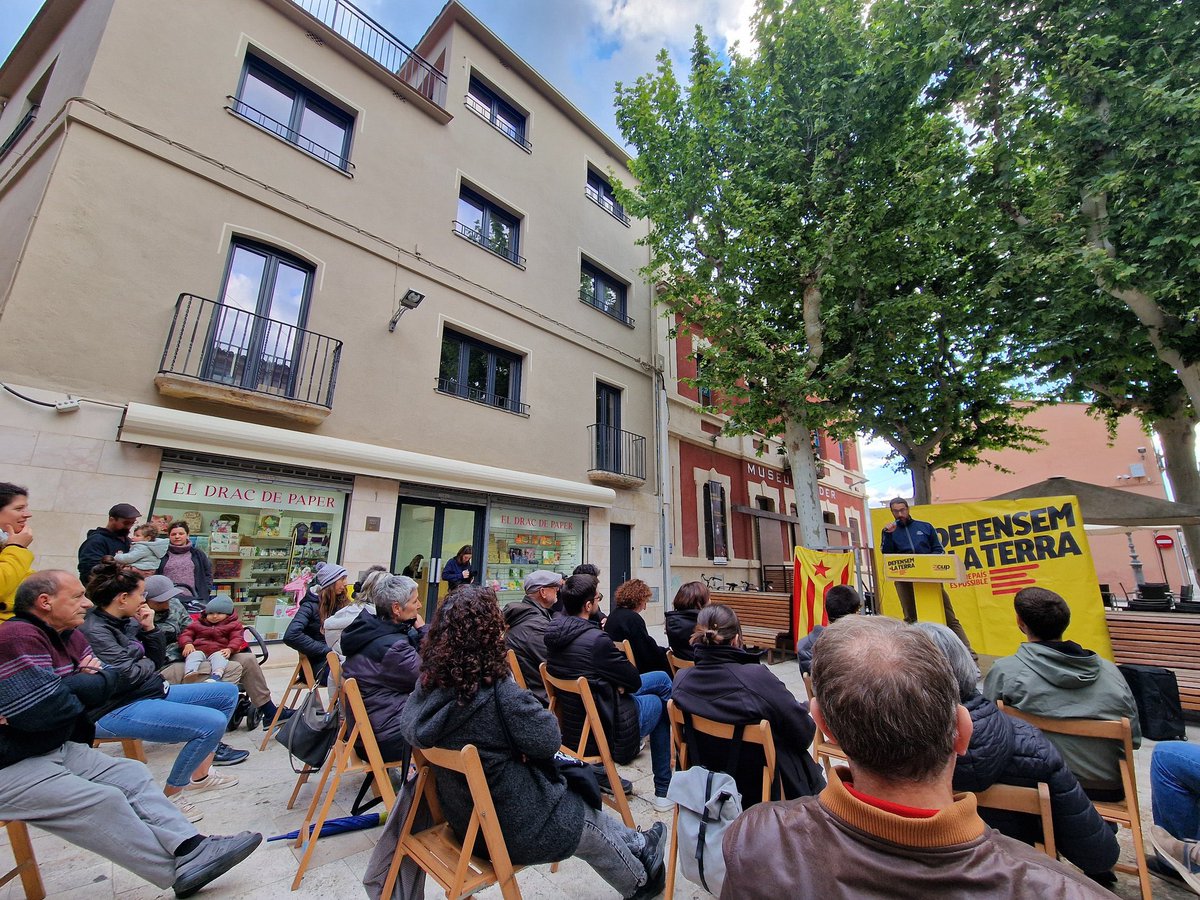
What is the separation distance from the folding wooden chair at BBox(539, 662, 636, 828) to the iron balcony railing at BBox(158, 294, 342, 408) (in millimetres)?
5528

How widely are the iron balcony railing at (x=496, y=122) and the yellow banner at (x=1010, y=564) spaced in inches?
404

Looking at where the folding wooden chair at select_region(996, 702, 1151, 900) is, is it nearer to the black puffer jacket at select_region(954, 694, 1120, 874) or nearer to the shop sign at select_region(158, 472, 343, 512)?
the black puffer jacket at select_region(954, 694, 1120, 874)

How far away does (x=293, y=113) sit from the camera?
26.0ft

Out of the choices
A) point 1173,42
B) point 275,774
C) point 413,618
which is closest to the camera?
point 413,618

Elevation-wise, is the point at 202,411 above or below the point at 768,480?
below

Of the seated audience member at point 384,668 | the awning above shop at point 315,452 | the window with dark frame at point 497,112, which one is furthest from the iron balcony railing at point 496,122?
→ the seated audience member at point 384,668

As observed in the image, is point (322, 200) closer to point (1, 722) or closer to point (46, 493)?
point (46, 493)

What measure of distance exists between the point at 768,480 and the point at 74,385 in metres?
15.5

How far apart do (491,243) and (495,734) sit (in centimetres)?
995

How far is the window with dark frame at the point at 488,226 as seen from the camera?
32.4ft

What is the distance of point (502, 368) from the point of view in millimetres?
9961

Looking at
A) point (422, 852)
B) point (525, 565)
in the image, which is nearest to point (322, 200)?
point (525, 565)

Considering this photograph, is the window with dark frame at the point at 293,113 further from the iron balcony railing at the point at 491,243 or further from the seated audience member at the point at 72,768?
the seated audience member at the point at 72,768

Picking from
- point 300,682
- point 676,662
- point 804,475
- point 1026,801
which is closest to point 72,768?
point 300,682
